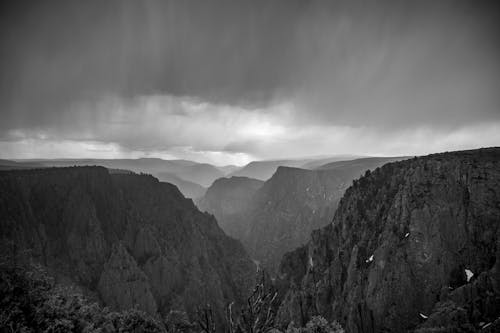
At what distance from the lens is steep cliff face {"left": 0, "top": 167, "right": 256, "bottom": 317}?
261ft

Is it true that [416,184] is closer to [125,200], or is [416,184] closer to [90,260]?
[90,260]

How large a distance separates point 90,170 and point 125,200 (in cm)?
1721

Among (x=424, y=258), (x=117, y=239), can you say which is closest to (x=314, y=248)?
(x=424, y=258)

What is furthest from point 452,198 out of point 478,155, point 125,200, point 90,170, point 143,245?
point 90,170

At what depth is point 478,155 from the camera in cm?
5897

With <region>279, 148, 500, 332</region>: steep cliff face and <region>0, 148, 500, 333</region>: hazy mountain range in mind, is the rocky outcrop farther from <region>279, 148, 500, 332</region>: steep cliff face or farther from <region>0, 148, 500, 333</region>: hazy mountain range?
<region>279, 148, 500, 332</region>: steep cliff face

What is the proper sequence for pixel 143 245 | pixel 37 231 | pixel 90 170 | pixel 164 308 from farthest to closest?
pixel 90 170 < pixel 143 245 < pixel 164 308 < pixel 37 231

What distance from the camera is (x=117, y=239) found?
92875mm

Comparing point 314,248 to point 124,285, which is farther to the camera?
point 314,248

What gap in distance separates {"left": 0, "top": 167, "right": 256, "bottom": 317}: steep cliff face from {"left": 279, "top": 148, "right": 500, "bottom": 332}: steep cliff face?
42.3 metres

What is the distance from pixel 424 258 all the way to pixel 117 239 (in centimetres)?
8792

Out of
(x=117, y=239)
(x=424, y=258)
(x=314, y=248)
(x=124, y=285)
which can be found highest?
(x=424, y=258)

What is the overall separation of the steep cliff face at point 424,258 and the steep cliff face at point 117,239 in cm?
4228

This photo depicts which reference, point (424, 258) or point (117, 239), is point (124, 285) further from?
point (424, 258)
